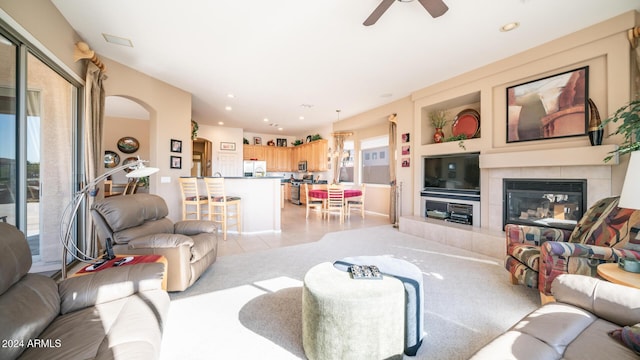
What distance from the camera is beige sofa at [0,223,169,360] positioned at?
3.21ft

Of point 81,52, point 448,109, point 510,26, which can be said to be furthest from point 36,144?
point 448,109

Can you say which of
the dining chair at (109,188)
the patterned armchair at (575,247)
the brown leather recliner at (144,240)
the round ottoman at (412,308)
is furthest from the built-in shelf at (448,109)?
the dining chair at (109,188)

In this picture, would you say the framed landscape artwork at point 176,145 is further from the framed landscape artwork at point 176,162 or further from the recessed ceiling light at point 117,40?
the recessed ceiling light at point 117,40

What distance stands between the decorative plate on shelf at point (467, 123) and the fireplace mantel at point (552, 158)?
0.72 meters

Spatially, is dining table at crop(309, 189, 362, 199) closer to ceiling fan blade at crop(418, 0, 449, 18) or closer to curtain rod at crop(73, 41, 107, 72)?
ceiling fan blade at crop(418, 0, 449, 18)

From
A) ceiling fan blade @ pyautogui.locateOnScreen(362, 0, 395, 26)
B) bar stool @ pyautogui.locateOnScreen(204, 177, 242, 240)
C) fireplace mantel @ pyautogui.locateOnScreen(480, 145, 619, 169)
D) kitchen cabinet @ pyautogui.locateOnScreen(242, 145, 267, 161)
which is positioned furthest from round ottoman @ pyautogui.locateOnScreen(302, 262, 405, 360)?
kitchen cabinet @ pyautogui.locateOnScreen(242, 145, 267, 161)

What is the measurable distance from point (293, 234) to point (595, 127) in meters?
4.52

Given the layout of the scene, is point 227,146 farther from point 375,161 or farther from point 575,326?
point 575,326

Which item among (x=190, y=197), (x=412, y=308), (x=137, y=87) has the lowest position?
(x=412, y=308)

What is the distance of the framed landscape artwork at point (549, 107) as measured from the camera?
2.94 metres

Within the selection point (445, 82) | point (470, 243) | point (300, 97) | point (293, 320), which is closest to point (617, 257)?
point (470, 243)

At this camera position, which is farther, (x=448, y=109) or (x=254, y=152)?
(x=254, y=152)

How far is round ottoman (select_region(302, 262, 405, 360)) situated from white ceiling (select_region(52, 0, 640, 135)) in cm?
267

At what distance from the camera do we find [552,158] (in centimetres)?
303
